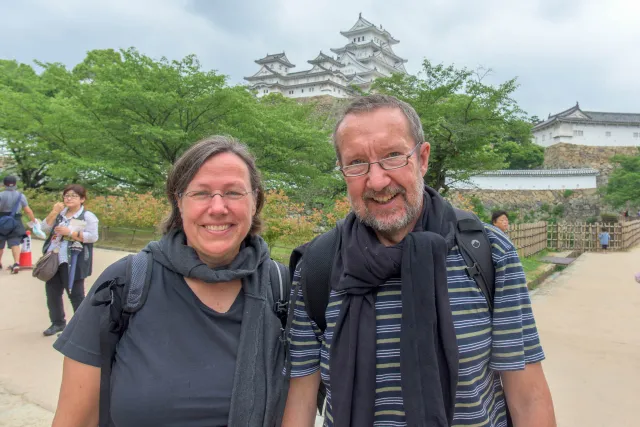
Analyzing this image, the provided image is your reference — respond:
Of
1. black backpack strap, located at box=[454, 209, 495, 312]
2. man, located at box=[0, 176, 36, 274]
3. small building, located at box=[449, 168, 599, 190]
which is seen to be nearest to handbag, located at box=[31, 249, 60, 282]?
man, located at box=[0, 176, 36, 274]

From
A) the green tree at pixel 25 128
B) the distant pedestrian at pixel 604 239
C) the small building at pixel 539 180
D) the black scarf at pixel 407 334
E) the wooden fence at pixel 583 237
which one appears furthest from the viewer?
the small building at pixel 539 180

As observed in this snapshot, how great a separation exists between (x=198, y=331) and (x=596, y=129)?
3905cm

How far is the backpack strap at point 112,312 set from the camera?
1.29 meters

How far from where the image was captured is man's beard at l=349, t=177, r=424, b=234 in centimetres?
134

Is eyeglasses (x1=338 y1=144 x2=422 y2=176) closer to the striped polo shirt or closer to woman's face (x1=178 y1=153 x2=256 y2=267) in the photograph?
the striped polo shirt

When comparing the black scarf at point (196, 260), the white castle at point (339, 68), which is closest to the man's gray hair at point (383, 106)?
the black scarf at point (196, 260)

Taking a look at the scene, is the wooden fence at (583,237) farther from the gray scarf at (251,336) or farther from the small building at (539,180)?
the gray scarf at (251,336)

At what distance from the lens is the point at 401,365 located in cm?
118

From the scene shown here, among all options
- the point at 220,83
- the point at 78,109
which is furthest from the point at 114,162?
the point at 220,83

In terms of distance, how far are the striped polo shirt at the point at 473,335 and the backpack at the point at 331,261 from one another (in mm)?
23

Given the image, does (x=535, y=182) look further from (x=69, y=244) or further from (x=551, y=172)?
(x=69, y=244)

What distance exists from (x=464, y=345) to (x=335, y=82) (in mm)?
40407

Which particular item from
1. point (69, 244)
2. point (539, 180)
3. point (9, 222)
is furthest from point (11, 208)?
point (539, 180)

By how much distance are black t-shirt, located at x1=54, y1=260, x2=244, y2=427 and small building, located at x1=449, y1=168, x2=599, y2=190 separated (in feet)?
91.2
